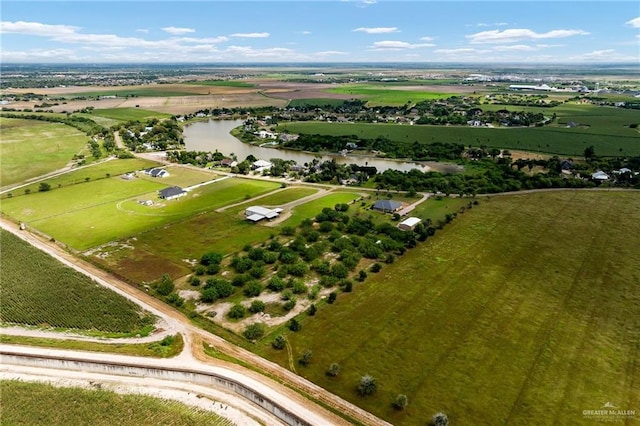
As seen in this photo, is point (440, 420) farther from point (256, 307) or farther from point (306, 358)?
point (256, 307)

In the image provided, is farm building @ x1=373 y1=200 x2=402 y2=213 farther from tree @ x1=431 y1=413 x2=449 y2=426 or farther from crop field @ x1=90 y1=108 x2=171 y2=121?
crop field @ x1=90 y1=108 x2=171 y2=121

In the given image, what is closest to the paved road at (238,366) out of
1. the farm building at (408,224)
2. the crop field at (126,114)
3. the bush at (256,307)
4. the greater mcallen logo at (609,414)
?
the bush at (256,307)

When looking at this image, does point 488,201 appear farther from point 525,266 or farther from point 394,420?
point 394,420

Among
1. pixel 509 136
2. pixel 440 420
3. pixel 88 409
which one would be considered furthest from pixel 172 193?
pixel 509 136

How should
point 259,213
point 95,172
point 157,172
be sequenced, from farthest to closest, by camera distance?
point 95,172
point 157,172
point 259,213

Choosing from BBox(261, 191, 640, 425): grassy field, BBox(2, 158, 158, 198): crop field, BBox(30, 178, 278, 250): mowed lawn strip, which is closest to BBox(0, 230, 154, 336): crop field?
BBox(30, 178, 278, 250): mowed lawn strip

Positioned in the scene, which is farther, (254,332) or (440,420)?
(254,332)

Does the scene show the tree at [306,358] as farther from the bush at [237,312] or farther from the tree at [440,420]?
the tree at [440,420]

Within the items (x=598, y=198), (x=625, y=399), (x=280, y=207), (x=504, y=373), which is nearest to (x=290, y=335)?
(x=504, y=373)
